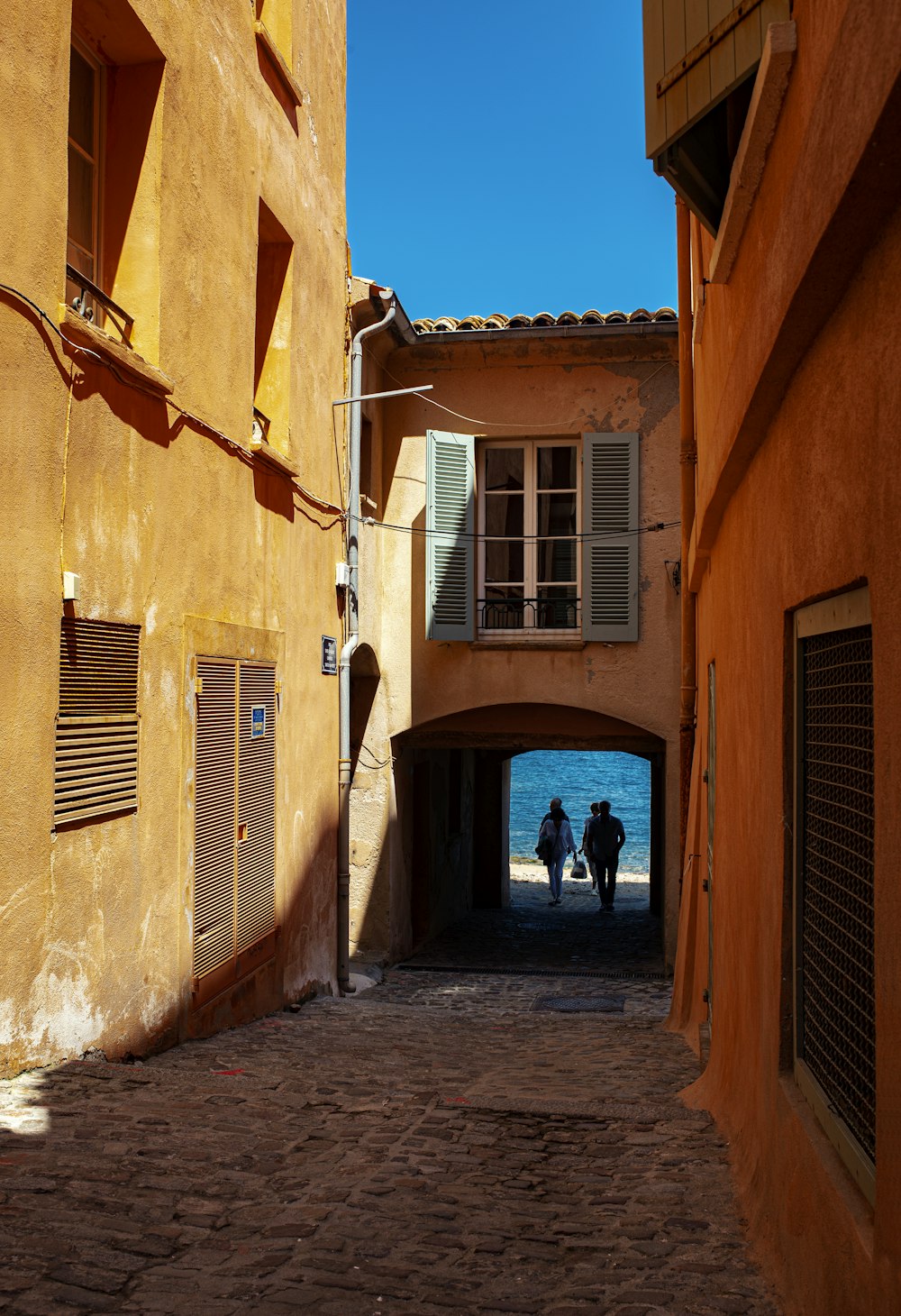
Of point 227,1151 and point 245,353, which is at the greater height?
point 245,353

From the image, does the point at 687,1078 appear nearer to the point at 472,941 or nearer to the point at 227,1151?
the point at 227,1151

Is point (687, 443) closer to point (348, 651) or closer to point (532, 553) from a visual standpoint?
point (348, 651)

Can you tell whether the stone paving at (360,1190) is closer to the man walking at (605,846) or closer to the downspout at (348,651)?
the downspout at (348,651)

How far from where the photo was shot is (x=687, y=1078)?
656 centimetres

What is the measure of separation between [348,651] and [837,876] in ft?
26.5

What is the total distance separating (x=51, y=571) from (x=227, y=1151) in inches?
97.1

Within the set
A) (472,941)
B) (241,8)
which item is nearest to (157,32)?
(241,8)

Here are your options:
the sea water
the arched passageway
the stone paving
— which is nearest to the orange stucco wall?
the stone paving

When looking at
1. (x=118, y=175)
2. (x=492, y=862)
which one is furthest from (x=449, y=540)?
(x=492, y=862)

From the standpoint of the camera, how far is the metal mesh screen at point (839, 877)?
2.74m

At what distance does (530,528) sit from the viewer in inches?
526

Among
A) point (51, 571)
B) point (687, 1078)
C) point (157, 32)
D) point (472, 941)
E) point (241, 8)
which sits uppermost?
point (241, 8)

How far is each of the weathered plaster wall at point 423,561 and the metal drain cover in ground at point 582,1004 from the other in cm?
155

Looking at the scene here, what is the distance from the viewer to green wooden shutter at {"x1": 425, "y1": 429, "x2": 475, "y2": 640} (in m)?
13.1
